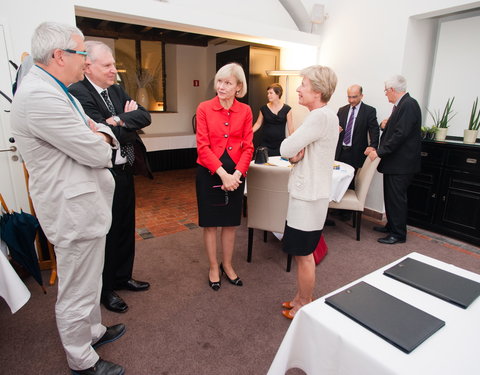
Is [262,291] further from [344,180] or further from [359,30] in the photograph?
[359,30]

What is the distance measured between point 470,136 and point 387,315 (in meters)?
3.62

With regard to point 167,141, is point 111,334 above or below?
below

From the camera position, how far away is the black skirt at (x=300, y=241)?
1.99 m

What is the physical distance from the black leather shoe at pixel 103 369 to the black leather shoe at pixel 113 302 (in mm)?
569

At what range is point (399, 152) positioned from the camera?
353 centimetres

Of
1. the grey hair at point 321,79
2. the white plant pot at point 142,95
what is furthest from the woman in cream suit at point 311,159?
the white plant pot at point 142,95

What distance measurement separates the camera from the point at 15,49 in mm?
2803

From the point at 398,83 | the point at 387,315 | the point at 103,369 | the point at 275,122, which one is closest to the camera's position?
the point at 387,315

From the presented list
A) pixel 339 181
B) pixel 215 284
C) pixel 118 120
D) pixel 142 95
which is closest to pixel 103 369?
pixel 215 284

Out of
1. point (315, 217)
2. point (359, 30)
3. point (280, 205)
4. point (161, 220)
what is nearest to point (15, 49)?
point (161, 220)

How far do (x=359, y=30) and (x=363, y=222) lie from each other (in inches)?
106

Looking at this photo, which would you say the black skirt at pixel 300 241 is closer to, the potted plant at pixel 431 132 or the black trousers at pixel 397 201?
the black trousers at pixel 397 201

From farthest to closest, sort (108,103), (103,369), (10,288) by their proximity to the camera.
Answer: (108,103), (10,288), (103,369)

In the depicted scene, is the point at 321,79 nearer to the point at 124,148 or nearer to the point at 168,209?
the point at 124,148
